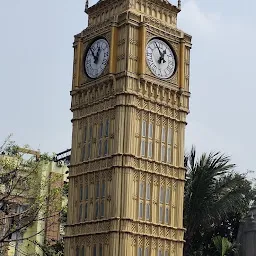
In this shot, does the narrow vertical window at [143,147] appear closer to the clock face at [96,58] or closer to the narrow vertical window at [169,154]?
the narrow vertical window at [169,154]

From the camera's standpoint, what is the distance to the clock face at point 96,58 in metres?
32.0

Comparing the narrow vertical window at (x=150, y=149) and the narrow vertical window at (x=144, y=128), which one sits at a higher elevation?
the narrow vertical window at (x=144, y=128)

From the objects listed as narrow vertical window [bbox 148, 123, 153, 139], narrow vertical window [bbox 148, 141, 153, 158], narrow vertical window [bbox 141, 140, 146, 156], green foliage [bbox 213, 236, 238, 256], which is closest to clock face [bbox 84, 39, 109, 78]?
narrow vertical window [bbox 148, 123, 153, 139]

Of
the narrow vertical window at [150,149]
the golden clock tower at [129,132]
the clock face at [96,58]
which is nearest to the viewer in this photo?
the golden clock tower at [129,132]

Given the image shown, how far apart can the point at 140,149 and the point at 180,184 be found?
258cm

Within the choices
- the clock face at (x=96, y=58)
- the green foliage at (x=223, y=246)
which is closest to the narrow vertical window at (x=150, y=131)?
the clock face at (x=96, y=58)

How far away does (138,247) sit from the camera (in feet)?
97.1

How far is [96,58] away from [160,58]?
9.43ft

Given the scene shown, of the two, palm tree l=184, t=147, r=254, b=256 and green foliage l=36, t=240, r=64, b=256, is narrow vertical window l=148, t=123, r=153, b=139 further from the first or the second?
green foliage l=36, t=240, r=64, b=256

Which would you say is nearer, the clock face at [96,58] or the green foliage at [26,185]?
the green foliage at [26,185]

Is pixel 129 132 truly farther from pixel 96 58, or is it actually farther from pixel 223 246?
pixel 223 246

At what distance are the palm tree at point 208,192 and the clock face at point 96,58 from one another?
6.09 m

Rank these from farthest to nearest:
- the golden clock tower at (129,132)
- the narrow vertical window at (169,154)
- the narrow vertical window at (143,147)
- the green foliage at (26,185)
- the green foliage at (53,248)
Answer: the green foliage at (53,248) → the narrow vertical window at (169,154) → the narrow vertical window at (143,147) → the golden clock tower at (129,132) → the green foliage at (26,185)

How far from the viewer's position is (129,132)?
30188 millimetres
